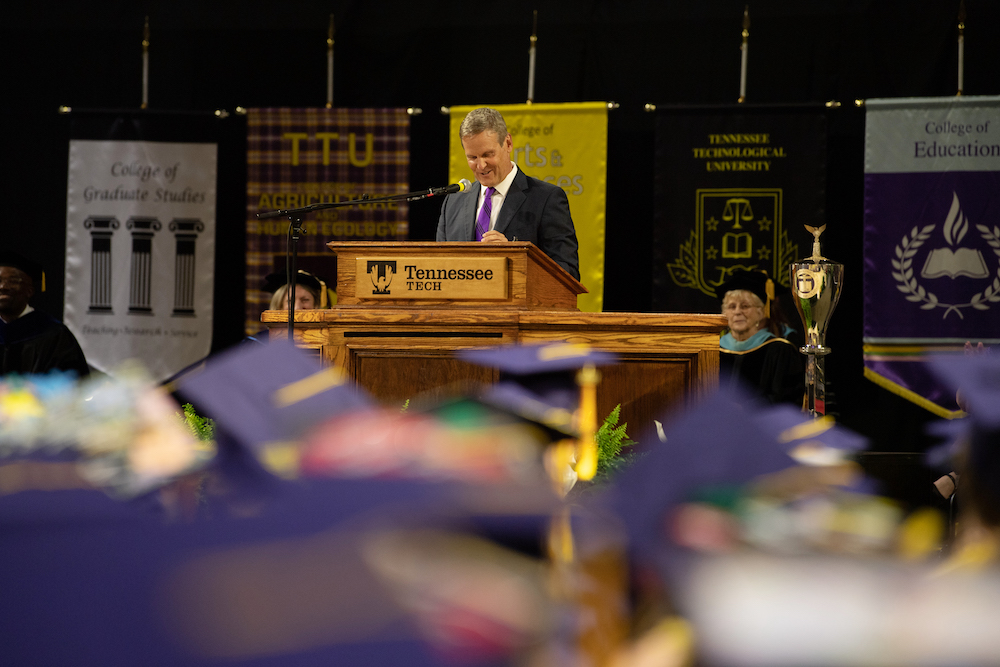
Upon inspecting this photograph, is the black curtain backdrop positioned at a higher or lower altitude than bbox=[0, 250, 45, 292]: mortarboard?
higher

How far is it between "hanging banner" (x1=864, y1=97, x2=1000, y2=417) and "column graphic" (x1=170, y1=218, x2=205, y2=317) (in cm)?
420

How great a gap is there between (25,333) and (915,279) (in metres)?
5.09

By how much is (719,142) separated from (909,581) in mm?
5398

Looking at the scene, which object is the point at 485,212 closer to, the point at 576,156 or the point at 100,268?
the point at 576,156

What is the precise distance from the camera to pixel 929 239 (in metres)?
5.27

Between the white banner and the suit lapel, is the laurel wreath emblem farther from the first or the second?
the white banner

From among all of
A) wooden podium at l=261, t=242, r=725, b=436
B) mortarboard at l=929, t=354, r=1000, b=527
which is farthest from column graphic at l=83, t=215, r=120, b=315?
mortarboard at l=929, t=354, r=1000, b=527

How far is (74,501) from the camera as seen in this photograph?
52 cm

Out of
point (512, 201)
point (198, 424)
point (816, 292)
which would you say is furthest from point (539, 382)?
point (512, 201)

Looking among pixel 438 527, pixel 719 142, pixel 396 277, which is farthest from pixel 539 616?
pixel 719 142

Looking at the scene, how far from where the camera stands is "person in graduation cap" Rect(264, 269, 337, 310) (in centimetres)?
457

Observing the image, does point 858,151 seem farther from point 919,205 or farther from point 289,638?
point 289,638

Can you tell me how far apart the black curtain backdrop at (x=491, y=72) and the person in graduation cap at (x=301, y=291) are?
1.32 metres

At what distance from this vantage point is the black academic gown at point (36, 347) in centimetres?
506
